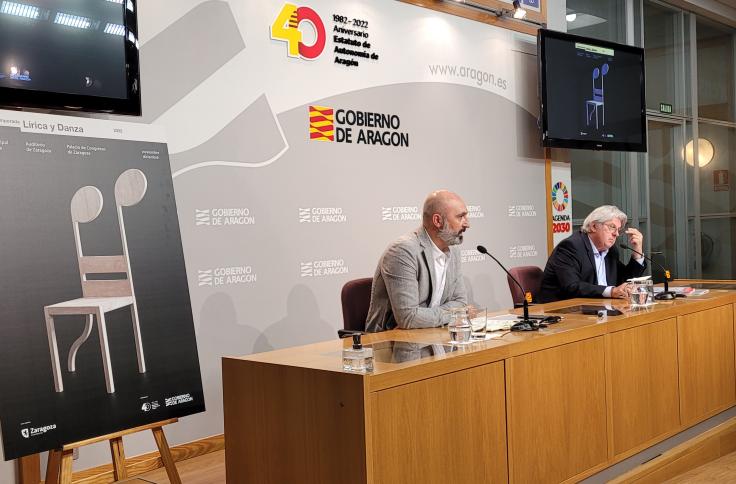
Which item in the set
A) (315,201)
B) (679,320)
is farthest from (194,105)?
(679,320)

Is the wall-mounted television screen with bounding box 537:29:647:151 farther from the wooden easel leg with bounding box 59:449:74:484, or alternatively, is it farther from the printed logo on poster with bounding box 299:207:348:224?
the wooden easel leg with bounding box 59:449:74:484

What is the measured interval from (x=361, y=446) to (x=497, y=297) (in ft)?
13.3

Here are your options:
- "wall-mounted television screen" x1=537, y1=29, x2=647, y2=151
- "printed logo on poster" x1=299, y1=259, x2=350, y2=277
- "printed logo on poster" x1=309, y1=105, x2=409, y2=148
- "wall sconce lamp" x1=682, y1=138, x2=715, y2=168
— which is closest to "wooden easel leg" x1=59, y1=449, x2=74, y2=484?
"printed logo on poster" x1=299, y1=259, x2=350, y2=277

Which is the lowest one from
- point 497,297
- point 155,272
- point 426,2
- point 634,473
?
point 634,473

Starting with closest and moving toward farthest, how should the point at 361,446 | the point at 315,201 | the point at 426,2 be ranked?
the point at 361,446, the point at 315,201, the point at 426,2

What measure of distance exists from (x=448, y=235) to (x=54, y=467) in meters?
1.97

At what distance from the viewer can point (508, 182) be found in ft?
20.3

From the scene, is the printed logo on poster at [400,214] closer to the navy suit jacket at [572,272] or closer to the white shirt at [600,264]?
the navy suit jacket at [572,272]

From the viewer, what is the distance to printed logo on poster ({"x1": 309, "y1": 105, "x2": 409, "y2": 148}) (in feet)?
15.6

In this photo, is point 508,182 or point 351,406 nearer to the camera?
point 351,406

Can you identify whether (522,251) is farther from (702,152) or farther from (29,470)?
(29,470)

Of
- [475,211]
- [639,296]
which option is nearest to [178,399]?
[639,296]

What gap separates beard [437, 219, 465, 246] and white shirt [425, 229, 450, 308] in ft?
0.20

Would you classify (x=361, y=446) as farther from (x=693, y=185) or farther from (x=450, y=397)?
(x=693, y=185)
